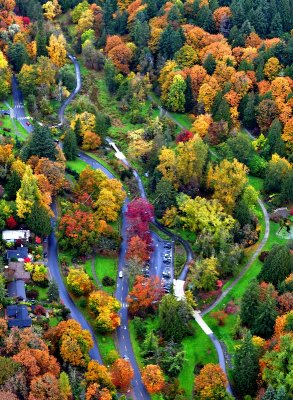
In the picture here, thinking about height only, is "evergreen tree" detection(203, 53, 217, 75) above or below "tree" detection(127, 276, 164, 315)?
above

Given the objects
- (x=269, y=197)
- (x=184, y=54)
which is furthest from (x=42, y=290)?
(x=184, y=54)

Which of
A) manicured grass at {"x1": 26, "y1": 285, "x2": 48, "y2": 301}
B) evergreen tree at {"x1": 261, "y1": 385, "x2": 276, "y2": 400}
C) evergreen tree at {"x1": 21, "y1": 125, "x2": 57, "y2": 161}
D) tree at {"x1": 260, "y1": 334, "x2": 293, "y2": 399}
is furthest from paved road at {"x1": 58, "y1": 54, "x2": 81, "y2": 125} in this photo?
evergreen tree at {"x1": 261, "y1": 385, "x2": 276, "y2": 400}

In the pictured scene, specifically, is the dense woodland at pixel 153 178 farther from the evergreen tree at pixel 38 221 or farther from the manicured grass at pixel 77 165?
the manicured grass at pixel 77 165

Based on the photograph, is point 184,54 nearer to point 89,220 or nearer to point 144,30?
point 144,30

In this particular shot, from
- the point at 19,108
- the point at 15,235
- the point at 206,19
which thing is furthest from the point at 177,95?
the point at 15,235

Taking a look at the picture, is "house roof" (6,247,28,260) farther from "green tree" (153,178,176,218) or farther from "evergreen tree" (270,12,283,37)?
"evergreen tree" (270,12,283,37)
